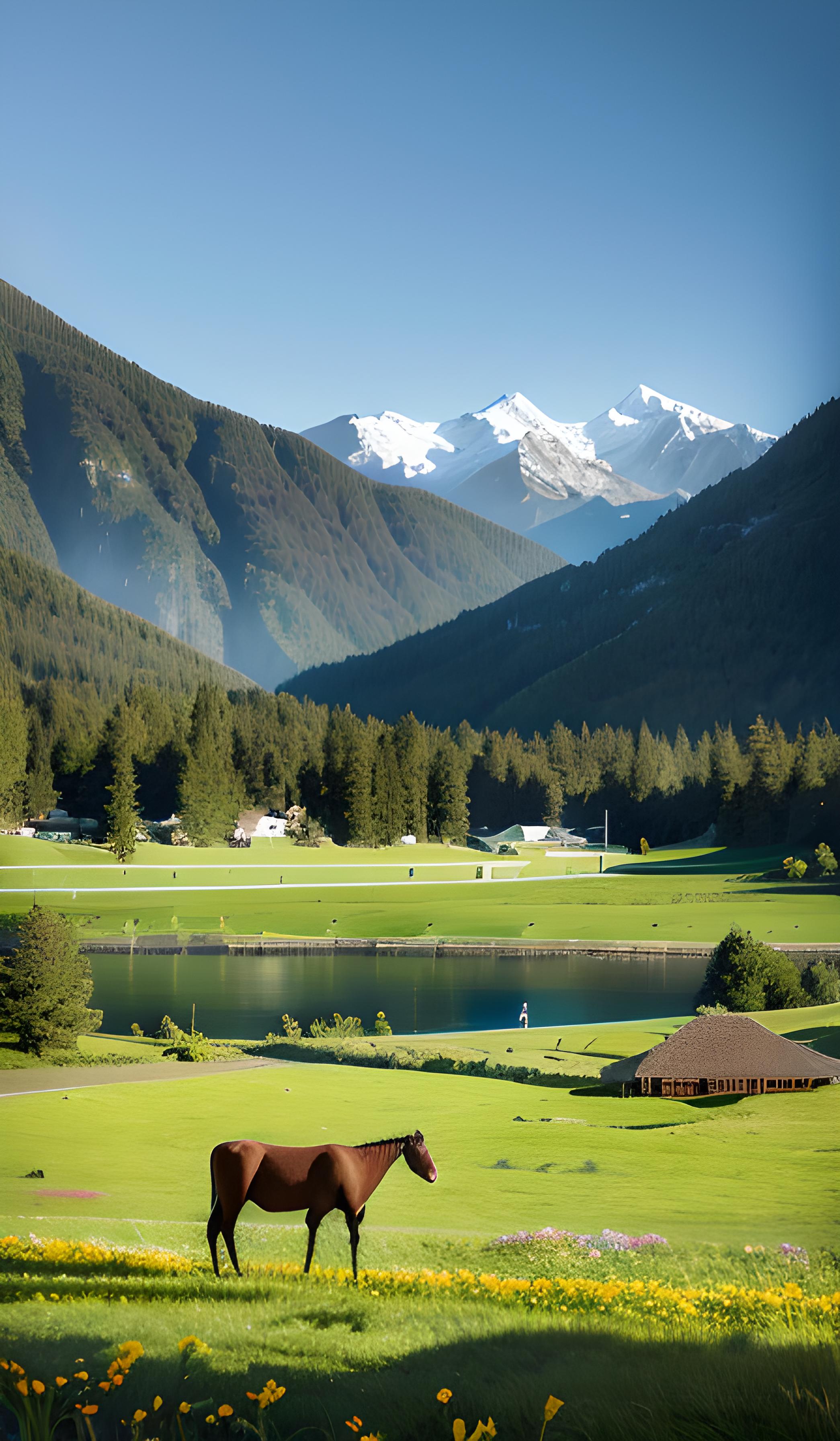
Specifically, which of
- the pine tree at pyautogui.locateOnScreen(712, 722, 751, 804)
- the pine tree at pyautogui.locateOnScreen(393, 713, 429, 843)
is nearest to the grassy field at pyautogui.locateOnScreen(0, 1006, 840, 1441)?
the pine tree at pyautogui.locateOnScreen(712, 722, 751, 804)

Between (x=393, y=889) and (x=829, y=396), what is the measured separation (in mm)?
27512

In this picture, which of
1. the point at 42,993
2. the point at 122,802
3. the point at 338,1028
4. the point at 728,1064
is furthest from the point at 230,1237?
the point at 122,802

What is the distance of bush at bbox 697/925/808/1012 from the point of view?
18891 mm

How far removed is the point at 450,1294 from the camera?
575cm

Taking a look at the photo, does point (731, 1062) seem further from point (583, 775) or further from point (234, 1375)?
point (583, 775)

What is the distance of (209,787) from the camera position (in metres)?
52.5

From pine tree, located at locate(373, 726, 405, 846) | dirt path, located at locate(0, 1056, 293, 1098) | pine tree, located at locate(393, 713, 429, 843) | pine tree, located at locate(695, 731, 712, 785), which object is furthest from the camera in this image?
pine tree, located at locate(695, 731, 712, 785)

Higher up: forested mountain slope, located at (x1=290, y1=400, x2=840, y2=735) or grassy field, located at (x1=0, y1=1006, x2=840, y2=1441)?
forested mountain slope, located at (x1=290, y1=400, x2=840, y2=735)

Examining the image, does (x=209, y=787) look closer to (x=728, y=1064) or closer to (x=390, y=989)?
(x=390, y=989)

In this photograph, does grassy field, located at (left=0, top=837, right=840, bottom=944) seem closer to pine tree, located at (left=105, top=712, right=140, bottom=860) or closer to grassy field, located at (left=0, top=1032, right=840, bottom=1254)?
pine tree, located at (left=105, top=712, right=140, bottom=860)

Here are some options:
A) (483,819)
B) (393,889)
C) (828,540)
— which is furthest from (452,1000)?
(828,540)

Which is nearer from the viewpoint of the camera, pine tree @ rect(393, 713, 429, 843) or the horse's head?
the horse's head

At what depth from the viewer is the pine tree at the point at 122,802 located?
39.6 m

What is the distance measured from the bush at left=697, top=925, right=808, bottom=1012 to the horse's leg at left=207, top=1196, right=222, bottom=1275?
1442 cm
